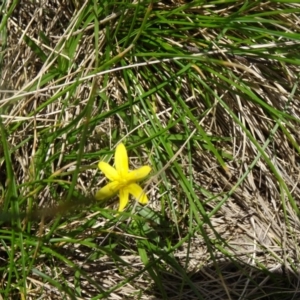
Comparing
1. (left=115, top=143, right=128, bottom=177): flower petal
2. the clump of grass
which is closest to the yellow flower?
(left=115, top=143, right=128, bottom=177): flower petal

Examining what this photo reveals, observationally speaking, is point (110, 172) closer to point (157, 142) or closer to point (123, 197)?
point (123, 197)

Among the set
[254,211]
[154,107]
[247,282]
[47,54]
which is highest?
[47,54]

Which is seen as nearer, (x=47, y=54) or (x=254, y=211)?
(x=47, y=54)

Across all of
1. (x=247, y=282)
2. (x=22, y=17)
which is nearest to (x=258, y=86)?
(x=247, y=282)

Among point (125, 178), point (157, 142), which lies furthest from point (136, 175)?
point (157, 142)

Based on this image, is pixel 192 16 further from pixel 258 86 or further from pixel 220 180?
pixel 220 180

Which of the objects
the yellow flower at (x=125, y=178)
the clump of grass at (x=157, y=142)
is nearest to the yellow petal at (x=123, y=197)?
the yellow flower at (x=125, y=178)

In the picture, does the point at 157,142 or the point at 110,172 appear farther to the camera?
the point at 157,142

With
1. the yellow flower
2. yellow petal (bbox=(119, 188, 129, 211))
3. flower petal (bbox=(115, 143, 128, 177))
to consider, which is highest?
flower petal (bbox=(115, 143, 128, 177))

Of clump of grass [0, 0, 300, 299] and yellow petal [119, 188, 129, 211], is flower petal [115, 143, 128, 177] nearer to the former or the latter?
yellow petal [119, 188, 129, 211]
